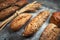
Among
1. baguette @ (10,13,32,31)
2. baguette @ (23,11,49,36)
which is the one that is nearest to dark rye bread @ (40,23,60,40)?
baguette @ (23,11,49,36)

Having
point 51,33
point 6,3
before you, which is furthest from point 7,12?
point 51,33

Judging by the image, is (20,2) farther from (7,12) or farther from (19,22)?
(19,22)

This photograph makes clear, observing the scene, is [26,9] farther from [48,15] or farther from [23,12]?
[48,15]

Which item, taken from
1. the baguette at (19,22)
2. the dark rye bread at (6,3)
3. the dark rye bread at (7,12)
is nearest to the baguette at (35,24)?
the baguette at (19,22)

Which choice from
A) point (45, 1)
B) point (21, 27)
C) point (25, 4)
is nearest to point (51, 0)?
point (45, 1)

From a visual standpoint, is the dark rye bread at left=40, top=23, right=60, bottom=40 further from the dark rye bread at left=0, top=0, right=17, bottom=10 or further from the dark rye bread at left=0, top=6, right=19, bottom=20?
the dark rye bread at left=0, top=0, right=17, bottom=10

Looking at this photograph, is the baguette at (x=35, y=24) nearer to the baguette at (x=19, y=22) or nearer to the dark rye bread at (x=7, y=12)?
the baguette at (x=19, y=22)
